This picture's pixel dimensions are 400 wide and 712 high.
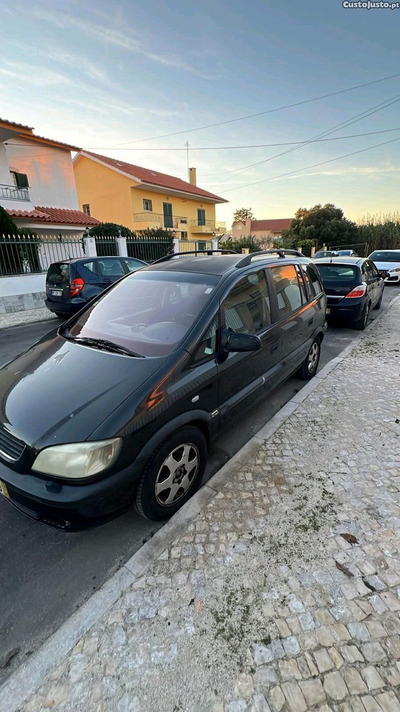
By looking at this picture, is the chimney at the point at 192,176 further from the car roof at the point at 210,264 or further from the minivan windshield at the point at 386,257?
the car roof at the point at 210,264

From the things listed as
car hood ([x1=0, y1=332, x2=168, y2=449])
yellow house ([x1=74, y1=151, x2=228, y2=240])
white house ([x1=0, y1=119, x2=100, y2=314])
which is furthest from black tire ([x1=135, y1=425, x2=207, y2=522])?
yellow house ([x1=74, y1=151, x2=228, y2=240])

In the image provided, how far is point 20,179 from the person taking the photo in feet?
55.8

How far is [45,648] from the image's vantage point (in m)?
1.50

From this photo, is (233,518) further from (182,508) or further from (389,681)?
(389,681)

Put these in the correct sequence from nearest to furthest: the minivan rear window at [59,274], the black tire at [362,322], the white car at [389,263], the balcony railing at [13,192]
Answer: the black tire at [362,322], the minivan rear window at [59,274], the white car at [389,263], the balcony railing at [13,192]

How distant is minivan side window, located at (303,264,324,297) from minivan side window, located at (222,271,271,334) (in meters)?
1.46

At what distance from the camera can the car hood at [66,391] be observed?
1.74 m

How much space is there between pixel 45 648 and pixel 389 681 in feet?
5.07

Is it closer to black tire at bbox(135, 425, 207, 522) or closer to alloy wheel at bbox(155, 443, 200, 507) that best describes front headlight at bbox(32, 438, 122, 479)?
black tire at bbox(135, 425, 207, 522)

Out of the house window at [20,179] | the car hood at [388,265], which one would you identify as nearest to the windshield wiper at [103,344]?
the car hood at [388,265]

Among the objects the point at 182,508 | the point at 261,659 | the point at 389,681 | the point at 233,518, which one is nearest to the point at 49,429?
the point at 182,508

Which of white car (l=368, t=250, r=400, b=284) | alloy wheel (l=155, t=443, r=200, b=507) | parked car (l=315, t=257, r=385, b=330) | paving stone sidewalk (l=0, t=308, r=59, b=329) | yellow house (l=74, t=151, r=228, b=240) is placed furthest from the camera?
yellow house (l=74, t=151, r=228, b=240)

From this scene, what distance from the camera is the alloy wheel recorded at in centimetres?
207

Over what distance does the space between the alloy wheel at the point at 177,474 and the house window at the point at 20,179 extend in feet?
65.8
